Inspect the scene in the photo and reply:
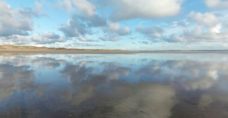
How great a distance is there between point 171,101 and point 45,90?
6603 millimetres

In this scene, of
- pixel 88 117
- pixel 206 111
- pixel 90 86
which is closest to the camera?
pixel 88 117

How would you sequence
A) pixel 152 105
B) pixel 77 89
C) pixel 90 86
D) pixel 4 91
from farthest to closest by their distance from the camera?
pixel 90 86
pixel 77 89
pixel 4 91
pixel 152 105

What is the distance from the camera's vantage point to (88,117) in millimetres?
8305

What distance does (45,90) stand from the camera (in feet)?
43.1

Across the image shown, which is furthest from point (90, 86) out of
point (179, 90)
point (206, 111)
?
point (206, 111)

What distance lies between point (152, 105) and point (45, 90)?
238 inches

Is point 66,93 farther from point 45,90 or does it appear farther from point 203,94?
point 203,94

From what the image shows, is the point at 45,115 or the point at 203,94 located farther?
the point at 203,94

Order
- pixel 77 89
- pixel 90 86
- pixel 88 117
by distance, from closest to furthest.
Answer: pixel 88 117
pixel 77 89
pixel 90 86

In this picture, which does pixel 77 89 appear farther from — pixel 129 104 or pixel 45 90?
pixel 129 104

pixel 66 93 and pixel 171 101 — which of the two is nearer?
pixel 171 101

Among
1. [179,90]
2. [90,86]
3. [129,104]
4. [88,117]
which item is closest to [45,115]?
[88,117]

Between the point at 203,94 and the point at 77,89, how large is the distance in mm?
6574

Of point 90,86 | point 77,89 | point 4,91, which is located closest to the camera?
point 4,91
